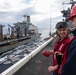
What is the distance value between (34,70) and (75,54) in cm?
587

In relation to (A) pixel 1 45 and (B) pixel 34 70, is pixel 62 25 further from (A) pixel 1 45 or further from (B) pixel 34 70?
(A) pixel 1 45

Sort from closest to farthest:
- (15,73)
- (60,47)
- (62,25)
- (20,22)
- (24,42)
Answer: (60,47), (62,25), (15,73), (24,42), (20,22)

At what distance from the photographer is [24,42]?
50.6 m

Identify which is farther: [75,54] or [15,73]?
[15,73]

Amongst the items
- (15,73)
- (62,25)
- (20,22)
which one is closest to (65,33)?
(62,25)

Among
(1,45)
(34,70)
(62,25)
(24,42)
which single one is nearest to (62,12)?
(24,42)

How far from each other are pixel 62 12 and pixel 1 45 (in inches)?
1157

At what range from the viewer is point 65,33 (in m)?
3.52

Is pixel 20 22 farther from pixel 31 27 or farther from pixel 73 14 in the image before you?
pixel 73 14

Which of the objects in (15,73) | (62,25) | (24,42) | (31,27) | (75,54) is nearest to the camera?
(75,54)

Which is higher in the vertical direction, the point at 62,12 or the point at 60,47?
the point at 62,12

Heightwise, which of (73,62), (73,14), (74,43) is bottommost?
(73,62)

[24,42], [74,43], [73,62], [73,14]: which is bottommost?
[24,42]

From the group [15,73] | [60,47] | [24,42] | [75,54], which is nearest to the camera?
[75,54]
